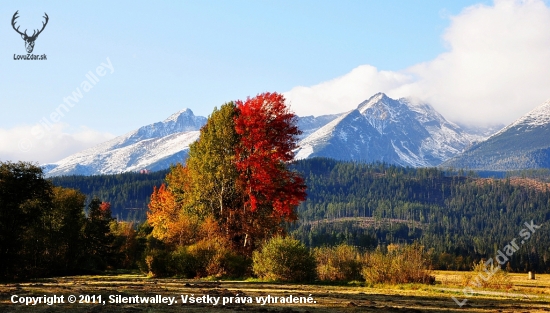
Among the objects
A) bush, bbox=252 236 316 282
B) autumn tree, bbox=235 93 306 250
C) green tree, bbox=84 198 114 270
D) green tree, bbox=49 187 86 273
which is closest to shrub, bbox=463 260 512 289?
bush, bbox=252 236 316 282

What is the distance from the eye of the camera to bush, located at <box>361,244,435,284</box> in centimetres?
3712

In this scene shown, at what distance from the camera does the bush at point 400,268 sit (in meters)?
37.1

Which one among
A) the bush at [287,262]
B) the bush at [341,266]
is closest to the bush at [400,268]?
the bush at [341,266]

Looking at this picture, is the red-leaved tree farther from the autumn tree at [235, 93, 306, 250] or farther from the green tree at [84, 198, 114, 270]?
the green tree at [84, 198, 114, 270]

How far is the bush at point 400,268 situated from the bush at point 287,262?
4324mm

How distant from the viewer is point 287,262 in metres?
38.9

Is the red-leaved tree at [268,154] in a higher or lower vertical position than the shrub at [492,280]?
higher

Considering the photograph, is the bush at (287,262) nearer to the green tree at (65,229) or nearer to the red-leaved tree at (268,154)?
the red-leaved tree at (268,154)

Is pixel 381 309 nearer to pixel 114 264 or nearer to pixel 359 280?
pixel 359 280

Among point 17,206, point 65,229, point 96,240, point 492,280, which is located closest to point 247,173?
point 17,206

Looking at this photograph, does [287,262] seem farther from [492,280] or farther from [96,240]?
[96,240]

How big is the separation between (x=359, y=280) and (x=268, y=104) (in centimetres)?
1824

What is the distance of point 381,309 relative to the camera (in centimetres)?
2200

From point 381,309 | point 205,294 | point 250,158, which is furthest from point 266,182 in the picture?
point 381,309
